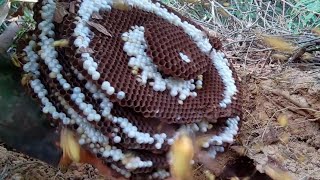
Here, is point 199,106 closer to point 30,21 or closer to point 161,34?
point 161,34

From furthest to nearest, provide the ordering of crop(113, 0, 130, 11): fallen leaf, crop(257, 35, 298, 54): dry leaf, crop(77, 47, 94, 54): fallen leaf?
crop(257, 35, 298, 54): dry leaf, crop(113, 0, 130, 11): fallen leaf, crop(77, 47, 94, 54): fallen leaf

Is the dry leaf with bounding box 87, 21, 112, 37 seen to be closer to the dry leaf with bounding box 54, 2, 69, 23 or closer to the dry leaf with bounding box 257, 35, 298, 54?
the dry leaf with bounding box 54, 2, 69, 23

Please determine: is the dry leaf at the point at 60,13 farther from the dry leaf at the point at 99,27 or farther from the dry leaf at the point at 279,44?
the dry leaf at the point at 279,44

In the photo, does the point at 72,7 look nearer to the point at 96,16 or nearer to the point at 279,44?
the point at 96,16

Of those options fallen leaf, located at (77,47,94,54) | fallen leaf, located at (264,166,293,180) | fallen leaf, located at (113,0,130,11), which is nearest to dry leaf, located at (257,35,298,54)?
fallen leaf, located at (264,166,293,180)

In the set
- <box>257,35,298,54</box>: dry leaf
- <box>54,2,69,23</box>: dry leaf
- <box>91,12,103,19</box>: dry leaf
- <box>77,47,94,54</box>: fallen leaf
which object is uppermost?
<box>54,2,69,23</box>: dry leaf

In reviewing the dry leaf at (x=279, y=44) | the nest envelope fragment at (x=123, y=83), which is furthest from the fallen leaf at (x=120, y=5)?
the dry leaf at (x=279, y=44)

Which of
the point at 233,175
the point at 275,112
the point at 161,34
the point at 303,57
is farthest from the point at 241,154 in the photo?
the point at 303,57

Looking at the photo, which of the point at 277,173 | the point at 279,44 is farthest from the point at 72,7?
the point at 279,44
